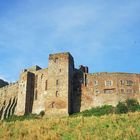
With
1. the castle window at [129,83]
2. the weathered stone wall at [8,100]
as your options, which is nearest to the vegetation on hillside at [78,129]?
the castle window at [129,83]

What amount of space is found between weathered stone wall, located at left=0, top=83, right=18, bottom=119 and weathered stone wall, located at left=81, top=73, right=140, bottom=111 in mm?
15474

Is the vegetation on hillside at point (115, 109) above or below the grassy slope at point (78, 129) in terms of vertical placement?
above

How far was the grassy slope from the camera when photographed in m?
21.8

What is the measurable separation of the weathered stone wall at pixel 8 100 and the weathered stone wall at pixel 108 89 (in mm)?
15474

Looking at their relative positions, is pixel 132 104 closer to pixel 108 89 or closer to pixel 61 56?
pixel 108 89

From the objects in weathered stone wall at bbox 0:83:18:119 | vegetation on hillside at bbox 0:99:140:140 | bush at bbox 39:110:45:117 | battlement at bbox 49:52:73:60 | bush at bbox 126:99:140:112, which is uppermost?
battlement at bbox 49:52:73:60

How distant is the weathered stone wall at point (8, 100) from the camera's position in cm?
6901

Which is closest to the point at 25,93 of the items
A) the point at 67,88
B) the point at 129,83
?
the point at 67,88

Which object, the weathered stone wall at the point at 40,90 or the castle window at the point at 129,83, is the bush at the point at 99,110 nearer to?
the castle window at the point at 129,83

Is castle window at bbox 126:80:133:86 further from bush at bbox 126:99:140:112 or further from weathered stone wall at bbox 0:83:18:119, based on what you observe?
weathered stone wall at bbox 0:83:18:119

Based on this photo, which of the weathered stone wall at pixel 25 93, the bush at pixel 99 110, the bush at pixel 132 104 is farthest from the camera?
the weathered stone wall at pixel 25 93

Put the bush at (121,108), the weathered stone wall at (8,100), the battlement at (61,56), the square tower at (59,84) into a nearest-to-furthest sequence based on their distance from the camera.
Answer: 1. the bush at (121,108)
2. the square tower at (59,84)
3. the battlement at (61,56)
4. the weathered stone wall at (8,100)

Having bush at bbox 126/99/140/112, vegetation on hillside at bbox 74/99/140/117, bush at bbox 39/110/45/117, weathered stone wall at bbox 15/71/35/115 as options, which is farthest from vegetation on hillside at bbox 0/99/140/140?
weathered stone wall at bbox 15/71/35/115

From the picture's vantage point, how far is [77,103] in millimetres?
60688
